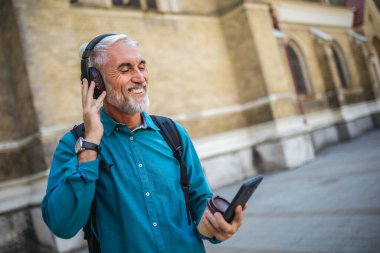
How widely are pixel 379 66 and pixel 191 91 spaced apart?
17.3 meters

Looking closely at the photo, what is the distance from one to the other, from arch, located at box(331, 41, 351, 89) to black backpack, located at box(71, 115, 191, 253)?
17.2 m

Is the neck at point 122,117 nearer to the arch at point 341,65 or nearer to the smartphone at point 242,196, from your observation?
the smartphone at point 242,196

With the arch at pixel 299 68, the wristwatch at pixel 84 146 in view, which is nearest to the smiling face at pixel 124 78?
the wristwatch at pixel 84 146

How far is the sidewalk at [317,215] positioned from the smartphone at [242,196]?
270cm

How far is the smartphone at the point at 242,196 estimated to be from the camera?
4.40 feet

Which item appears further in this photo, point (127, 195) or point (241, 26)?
point (241, 26)

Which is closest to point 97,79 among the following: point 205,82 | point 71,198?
point 71,198

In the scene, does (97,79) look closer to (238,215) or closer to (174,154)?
(174,154)

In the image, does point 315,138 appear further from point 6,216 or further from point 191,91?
point 6,216

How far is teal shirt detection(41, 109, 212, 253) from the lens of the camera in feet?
4.50

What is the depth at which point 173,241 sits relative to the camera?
159 cm

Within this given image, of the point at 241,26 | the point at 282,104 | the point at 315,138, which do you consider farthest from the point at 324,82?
the point at 241,26

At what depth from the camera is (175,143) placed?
1842mm

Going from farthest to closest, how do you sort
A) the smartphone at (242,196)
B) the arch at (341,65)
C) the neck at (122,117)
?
the arch at (341,65) → the neck at (122,117) → the smartphone at (242,196)
